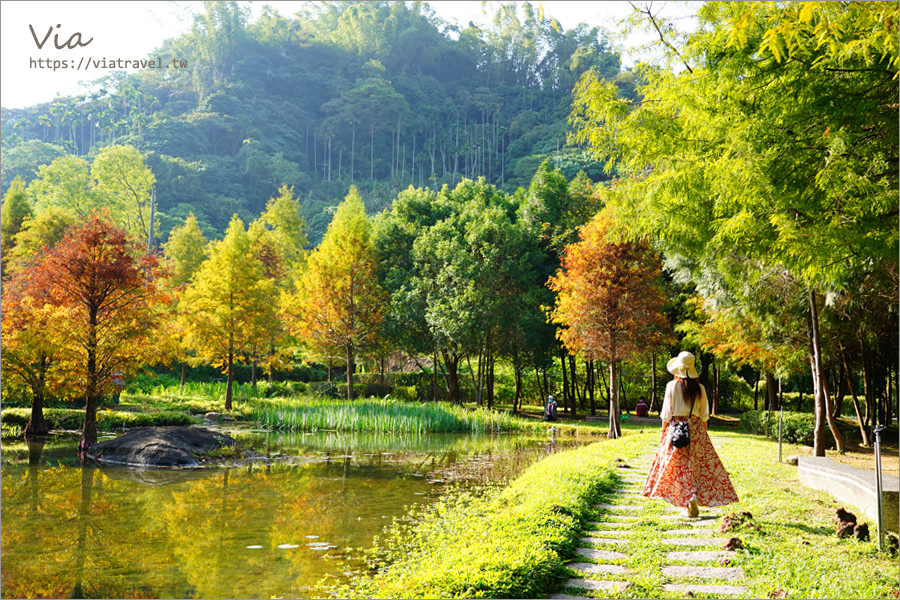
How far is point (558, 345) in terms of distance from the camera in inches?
1050

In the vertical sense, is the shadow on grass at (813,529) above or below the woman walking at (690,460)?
below

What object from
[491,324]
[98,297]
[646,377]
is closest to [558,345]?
[491,324]

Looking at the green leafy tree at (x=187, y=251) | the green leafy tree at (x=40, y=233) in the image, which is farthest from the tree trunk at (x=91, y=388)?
the green leafy tree at (x=187, y=251)

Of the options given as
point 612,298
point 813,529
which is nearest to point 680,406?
point 813,529

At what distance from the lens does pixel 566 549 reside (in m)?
5.20

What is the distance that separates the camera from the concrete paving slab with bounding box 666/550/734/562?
5.01 meters

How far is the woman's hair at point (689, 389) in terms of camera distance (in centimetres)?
664

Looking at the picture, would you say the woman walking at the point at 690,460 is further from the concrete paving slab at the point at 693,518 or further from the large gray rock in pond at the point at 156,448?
the large gray rock in pond at the point at 156,448

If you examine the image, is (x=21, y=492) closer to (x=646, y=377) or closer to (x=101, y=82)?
(x=646, y=377)

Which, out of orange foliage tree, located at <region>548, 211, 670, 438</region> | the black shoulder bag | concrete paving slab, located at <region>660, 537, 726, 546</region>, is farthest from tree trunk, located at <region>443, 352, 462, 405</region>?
concrete paving slab, located at <region>660, 537, 726, 546</region>

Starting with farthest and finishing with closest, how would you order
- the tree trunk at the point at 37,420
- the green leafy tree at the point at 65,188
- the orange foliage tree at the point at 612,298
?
1. the green leafy tree at the point at 65,188
2. the orange foliage tree at the point at 612,298
3. the tree trunk at the point at 37,420

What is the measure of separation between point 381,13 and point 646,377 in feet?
284

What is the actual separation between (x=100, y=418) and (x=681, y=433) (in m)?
15.8

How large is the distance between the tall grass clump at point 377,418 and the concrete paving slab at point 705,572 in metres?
15.3
